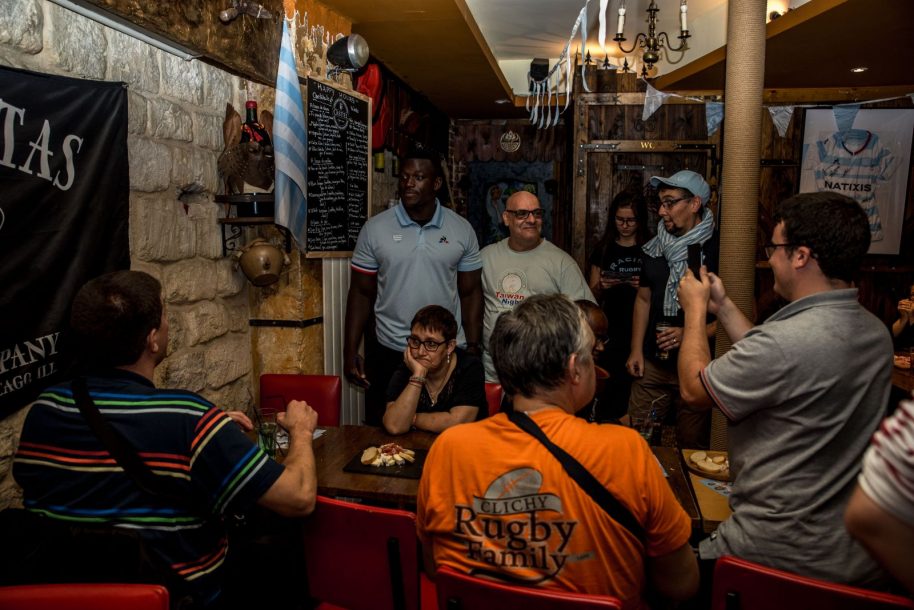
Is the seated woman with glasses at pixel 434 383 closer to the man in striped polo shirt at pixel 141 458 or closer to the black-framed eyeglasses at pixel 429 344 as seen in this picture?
the black-framed eyeglasses at pixel 429 344

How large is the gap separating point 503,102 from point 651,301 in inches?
159

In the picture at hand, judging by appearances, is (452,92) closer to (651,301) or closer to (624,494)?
(651,301)

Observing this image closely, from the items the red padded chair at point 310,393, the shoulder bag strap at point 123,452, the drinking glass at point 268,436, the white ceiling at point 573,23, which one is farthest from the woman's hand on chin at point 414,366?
the white ceiling at point 573,23

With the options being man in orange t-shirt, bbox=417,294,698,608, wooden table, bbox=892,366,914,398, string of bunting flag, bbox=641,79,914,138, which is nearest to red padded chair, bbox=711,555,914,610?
man in orange t-shirt, bbox=417,294,698,608

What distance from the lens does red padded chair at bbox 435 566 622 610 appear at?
1185 millimetres

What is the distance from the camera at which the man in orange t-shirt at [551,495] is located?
51.1 inches

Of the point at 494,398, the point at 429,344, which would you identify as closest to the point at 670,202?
the point at 494,398

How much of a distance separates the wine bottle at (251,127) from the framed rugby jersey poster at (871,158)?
15.0 ft

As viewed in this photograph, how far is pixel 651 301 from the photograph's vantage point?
3.38 m

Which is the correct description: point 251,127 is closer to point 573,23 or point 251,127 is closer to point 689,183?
point 689,183

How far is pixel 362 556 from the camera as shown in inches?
63.6

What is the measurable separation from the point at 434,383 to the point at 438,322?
27 centimetres

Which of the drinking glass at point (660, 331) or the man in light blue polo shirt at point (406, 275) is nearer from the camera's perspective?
the drinking glass at point (660, 331)

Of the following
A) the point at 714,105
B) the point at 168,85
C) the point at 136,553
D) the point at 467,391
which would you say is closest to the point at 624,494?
the point at 136,553
